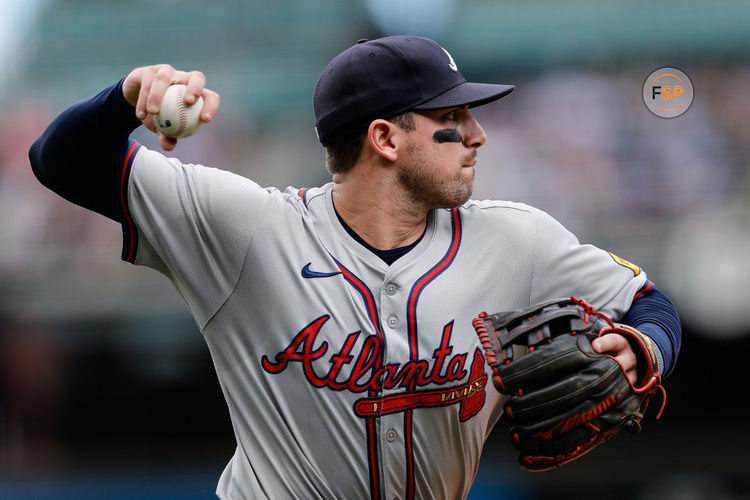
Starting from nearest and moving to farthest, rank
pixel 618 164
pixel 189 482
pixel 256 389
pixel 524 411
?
pixel 524 411, pixel 256 389, pixel 189 482, pixel 618 164

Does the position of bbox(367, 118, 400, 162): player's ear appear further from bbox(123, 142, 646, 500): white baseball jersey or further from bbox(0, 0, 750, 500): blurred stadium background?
bbox(0, 0, 750, 500): blurred stadium background

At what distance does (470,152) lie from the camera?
2602 millimetres

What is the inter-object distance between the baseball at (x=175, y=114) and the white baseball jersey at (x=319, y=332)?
244 mm

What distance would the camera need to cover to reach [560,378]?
2.26 m

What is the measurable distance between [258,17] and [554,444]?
6.77m

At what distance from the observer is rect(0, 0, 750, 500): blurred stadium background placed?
6.58m

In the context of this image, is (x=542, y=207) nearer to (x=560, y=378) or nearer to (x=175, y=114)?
(x=560, y=378)

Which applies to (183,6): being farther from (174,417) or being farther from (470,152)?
(470,152)

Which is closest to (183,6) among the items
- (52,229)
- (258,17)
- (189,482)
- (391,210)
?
(258,17)

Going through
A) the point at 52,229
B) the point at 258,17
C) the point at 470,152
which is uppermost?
the point at 258,17

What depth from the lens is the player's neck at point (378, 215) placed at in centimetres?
261

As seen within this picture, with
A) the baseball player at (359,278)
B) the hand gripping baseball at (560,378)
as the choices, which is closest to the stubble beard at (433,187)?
the baseball player at (359,278)

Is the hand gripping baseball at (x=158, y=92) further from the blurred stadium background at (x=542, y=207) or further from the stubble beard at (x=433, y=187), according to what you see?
the blurred stadium background at (x=542, y=207)

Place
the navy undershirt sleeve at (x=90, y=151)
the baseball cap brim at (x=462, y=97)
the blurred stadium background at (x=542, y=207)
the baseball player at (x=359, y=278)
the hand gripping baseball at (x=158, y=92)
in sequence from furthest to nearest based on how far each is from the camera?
the blurred stadium background at (x=542, y=207)
the baseball cap brim at (x=462, y=97)
the baseball player at (x=359, y=278)
the navy undershirt sleeve at (x=90, y=151)
the hand gripping baseball at (x=158, y=92)
